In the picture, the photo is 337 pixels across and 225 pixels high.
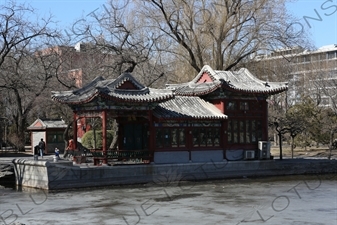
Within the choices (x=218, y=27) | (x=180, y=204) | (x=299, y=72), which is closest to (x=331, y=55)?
(x=299, y=72)

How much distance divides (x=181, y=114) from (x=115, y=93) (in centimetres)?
391

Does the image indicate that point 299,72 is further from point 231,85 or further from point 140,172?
point 140,172

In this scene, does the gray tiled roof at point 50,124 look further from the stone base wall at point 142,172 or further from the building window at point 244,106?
the building window at point 244,106

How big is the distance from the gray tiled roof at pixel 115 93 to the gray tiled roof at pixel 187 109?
1.23m

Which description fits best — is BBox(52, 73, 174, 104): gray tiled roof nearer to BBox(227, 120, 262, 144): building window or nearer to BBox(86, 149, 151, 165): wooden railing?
BBox(86, 149, 151, 165): wooden railing

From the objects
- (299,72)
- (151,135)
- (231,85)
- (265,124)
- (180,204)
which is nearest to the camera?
(180,204)

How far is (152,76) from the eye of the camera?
36.5 m

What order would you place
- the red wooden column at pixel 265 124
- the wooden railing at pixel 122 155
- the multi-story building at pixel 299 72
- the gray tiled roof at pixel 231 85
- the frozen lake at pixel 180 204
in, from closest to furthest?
the frozen lake at pixel 180 204, the wooden railing at pixel 122 155, the gray tiled roof at pixel 231 85, the red wooden column at pixel 265 124, the multi-story building at pixel 299 72

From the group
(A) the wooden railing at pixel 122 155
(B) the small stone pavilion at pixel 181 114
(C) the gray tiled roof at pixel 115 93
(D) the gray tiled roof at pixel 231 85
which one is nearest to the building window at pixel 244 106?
(B) the small stone pavilion at pixel 181 114

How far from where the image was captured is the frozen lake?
16.3 metres

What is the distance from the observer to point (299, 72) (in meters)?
59.1

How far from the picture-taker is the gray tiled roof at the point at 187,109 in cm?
2773

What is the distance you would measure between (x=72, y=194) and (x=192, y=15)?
17.3 m

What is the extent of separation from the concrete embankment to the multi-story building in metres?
8.63
